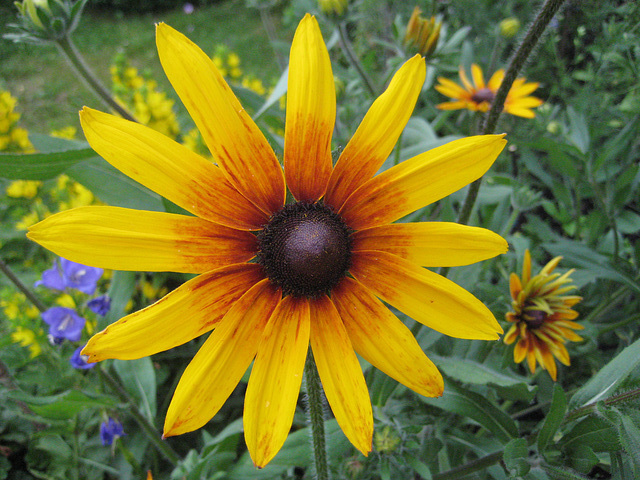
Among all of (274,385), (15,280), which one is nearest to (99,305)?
(15,280)

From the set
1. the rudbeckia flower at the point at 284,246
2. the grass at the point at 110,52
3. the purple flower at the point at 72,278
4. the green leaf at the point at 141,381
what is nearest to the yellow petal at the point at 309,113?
the rudbeckia flower at the point at 284,246

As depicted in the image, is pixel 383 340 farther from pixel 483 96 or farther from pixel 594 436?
pixel 483 96

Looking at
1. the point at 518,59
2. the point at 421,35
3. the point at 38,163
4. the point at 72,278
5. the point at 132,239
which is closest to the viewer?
the point at 132,239

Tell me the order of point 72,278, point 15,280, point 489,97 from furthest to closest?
1. point 489,97
2. point 72,278
3. point 15,280

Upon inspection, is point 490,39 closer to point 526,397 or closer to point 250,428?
point 526,397

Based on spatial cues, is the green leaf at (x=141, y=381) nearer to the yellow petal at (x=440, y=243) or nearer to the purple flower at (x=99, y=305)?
the purple flower at (x=99, y=305)

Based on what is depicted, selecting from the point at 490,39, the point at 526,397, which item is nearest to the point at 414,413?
the point at 526,397

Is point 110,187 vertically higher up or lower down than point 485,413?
higher up

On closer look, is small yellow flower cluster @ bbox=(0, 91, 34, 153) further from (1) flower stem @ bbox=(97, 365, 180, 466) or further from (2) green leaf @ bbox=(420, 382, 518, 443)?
(2) green leaf @ bbox=(420, 382, 518, 443)

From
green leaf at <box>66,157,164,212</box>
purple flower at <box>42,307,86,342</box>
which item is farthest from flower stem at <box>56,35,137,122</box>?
purple flower at <box>42,307,86,342</box>
